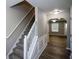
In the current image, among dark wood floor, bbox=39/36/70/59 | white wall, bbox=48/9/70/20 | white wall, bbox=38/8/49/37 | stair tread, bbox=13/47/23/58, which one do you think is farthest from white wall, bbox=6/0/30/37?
white wall, bbox=48/9/70/20

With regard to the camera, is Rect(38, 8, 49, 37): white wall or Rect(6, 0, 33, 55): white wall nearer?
Rect(6, 0, 33, 55): white wall

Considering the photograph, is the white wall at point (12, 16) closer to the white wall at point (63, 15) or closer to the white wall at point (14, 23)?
the white wall at point (14, 23)

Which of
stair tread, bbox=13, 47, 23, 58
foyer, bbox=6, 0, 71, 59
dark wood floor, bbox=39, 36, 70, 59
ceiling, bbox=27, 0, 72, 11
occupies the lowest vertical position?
dark wood floor, bbox=39, 36, 70, 59

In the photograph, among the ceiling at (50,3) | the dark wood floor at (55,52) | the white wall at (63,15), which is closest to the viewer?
the ceiling at (50,3)

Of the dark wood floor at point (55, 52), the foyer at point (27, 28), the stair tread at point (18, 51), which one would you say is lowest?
the dark wood floor at point (55, 52)

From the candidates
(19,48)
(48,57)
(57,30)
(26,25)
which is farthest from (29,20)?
(57,30)

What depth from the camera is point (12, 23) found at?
4148mm

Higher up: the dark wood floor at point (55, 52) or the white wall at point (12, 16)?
the white wall at point (12, 16)

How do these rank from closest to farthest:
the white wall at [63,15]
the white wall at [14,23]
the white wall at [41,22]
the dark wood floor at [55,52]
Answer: the white wall at [14,23] < the dark wood floor at [55,52] < the white wall at [41,22] < the white wall at [63,15]

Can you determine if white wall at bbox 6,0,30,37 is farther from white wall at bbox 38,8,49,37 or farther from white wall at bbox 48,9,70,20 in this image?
white wall at bbox 48,9,70,20

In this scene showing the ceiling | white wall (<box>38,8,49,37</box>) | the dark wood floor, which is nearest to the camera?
the ceiling

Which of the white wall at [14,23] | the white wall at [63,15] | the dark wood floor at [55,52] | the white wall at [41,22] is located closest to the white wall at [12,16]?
the white wall at [14,23]

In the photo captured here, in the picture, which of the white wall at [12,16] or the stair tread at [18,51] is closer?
the white wall at [12,16]
